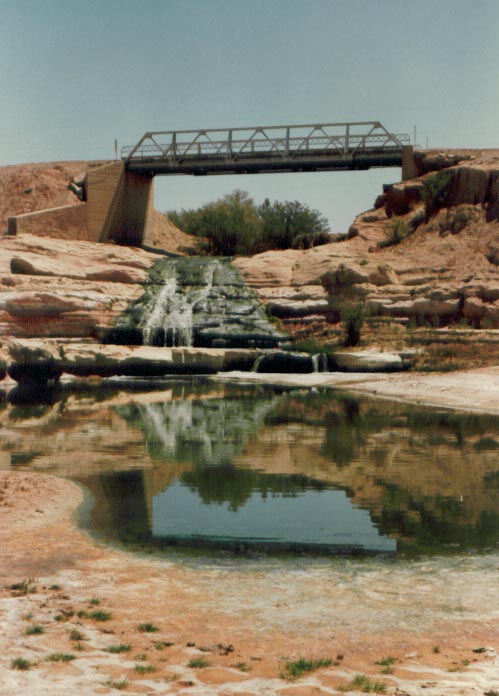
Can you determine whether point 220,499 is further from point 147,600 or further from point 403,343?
point 403,343

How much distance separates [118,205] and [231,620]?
1392 inches

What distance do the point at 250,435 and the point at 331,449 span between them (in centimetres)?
191

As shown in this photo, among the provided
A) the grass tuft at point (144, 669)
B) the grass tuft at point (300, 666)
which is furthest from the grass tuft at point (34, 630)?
the grass tuft at point (300, 666)

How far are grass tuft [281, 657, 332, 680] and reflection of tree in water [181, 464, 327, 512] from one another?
4.42 meters

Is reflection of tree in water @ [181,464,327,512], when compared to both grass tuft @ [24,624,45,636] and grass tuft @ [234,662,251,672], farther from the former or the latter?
grass tuft @ [234,662,251,672]

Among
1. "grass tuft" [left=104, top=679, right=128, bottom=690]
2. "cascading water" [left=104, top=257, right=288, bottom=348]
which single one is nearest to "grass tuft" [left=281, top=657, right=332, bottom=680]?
"grass tuft" [left=104, top=679, right=128, bottom=690]

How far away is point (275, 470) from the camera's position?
37.7 feet

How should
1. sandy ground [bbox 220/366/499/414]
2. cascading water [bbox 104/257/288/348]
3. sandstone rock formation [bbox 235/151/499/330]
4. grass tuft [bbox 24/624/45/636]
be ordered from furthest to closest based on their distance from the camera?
sandstone rock formation [bbox 235/151/499/330] → cascading water [bbox 104/257/288/348] → sandy ground [bbox 220/366/499/414] → grass tuft [bbox 24/624/45/636]

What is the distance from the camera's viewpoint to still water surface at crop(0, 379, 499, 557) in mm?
8141

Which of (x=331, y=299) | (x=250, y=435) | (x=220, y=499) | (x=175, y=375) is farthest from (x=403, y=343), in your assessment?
(x=220, y=499)

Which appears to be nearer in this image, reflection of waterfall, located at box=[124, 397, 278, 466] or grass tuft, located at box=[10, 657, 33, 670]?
grass tuft, located at box=[10, 657, 33, 670]

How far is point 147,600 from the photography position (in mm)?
6004

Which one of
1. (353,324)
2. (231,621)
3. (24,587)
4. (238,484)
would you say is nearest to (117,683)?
(231,621)

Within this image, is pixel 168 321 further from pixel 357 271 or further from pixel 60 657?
pixel 60 657
